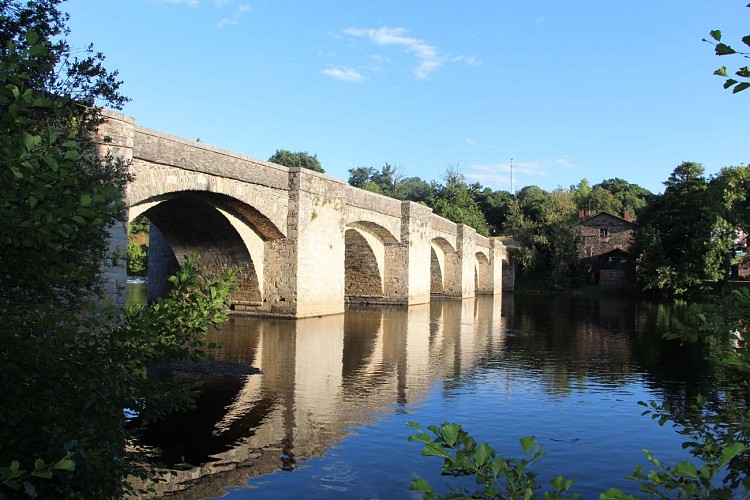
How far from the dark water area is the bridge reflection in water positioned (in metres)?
0.03

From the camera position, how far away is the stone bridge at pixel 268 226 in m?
17.2

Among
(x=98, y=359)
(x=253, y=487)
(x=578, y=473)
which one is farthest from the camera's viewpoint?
(x=578, y=473)

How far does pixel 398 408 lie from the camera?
33.8 ft

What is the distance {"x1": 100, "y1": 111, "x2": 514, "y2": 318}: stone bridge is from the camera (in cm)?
1720

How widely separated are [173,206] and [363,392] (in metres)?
12.0

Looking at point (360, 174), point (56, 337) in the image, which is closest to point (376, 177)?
point (360, 174)

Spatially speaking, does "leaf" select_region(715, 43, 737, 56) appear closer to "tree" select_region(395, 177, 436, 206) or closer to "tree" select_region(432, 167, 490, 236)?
"tree" select_region(432, 167, 490, 236)

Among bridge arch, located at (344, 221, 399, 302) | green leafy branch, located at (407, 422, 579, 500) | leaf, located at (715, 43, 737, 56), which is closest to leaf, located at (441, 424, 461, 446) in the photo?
green leafy branch, located at (407, 422, 579, 500)

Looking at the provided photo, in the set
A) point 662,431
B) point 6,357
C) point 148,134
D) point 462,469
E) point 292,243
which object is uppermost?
point 148,134

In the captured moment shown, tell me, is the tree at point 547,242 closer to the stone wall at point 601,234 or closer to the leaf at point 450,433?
the stone wall at point 601,234

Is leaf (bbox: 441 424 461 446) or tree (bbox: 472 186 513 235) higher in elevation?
tree (bbox: 472 186 513 235)

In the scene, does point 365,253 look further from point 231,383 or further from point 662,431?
point 662,431

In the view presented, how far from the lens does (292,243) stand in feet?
75.6

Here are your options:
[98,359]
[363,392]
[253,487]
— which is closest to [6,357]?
[98,359]
